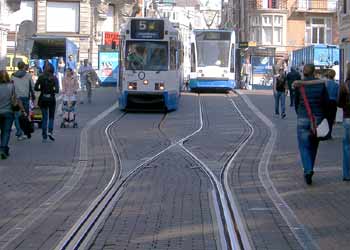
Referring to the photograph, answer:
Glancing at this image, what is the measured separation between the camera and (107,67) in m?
48.0

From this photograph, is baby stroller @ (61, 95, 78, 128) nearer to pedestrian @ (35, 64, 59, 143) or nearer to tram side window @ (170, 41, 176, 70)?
pedestrian @ (35, 64, 59, 143)

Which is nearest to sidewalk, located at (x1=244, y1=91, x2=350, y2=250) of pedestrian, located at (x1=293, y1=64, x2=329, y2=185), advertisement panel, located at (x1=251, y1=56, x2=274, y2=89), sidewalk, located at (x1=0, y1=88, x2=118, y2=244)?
pedestrian, located at (x1=293, y1=64, x2=329, y2=185)

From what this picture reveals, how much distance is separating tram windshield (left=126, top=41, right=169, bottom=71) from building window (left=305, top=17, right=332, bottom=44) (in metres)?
42.7

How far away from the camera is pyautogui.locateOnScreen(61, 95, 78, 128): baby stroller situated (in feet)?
67.5

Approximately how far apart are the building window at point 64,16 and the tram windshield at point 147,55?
36554 mm

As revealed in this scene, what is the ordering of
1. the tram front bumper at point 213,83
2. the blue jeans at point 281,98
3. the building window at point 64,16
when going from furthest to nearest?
the building window at point 64,16
the tram front bumper at point 213,83
the blue jeans at point 281,98

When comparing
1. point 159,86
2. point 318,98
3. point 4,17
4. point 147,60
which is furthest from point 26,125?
point 4,17

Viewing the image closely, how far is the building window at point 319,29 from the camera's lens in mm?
66688

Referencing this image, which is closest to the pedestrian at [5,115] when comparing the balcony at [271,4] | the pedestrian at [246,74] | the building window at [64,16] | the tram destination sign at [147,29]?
the tram destination sign at [147,29]

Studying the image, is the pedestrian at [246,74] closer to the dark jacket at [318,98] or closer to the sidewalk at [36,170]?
the sidewalk at [36,170]

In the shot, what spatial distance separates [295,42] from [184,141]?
5037 cm

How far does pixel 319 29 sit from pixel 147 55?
43.6 meters

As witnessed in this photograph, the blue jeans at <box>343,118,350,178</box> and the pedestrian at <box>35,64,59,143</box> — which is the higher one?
the pedestrian at <box>35,64,59,143</box>

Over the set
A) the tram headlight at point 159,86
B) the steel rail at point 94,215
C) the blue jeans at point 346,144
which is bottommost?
the steel rail at point 94,215
